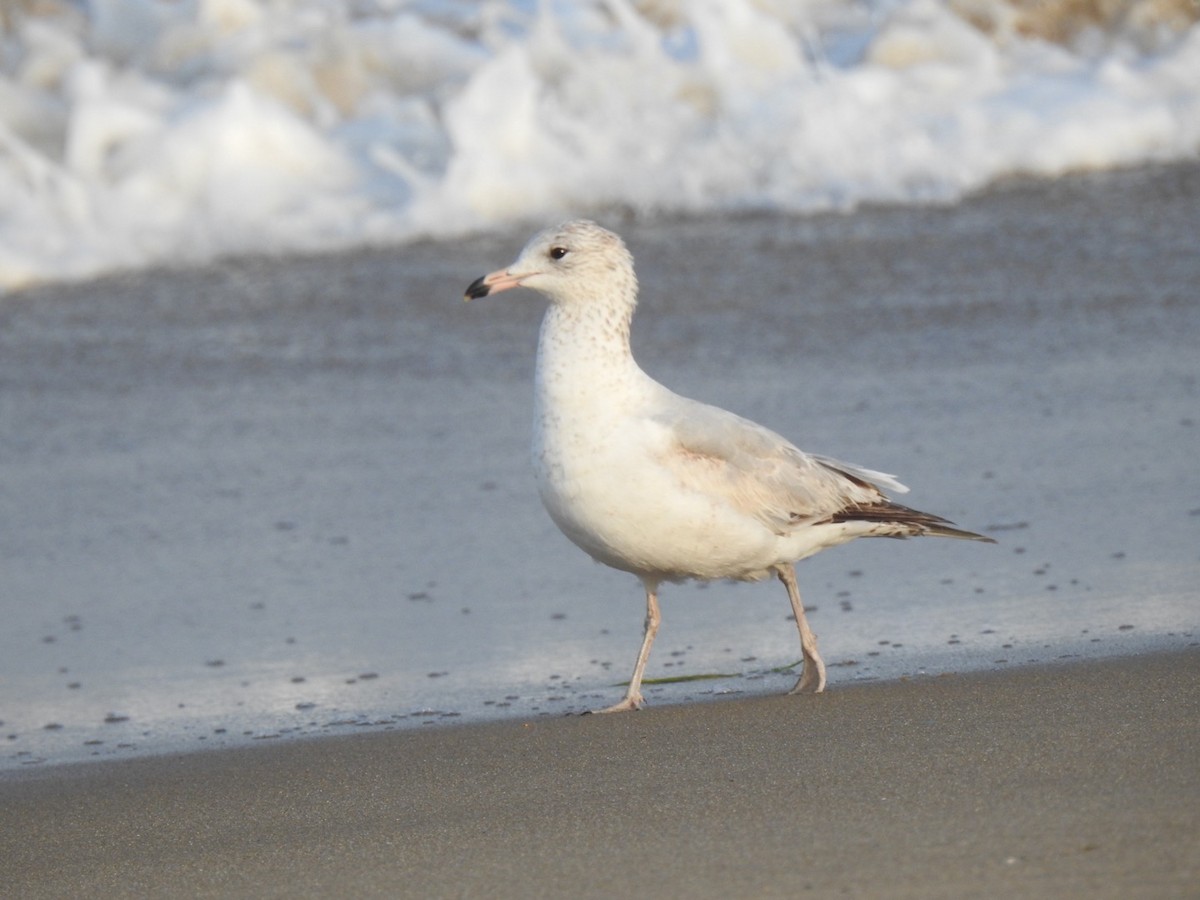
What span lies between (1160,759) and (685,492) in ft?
5.13

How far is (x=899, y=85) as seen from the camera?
38.0 feet

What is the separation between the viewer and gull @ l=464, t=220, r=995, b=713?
15.6ft

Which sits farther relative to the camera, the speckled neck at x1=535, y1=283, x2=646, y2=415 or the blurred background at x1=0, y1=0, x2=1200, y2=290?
the blurred background at x1=0, y1=0, x2=1200, y2=290

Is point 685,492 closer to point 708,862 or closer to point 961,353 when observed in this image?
point 708,862

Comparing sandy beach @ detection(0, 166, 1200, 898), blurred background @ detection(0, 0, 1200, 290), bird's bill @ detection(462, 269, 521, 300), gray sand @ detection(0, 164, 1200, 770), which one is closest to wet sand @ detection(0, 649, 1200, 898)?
sandy beach @ detection(0, 166, 1200, 898)

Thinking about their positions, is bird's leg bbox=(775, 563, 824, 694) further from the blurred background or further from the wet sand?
the blurred background

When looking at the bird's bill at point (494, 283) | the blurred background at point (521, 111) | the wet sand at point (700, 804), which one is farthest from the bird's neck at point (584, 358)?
the blurred background at point (521, 111)

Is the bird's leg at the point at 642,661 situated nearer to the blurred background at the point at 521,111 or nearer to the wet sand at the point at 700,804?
the wet sand at the point at 700,804

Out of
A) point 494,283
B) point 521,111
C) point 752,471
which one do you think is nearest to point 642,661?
point 752,471

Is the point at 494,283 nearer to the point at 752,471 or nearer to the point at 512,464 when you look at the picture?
the point at 752,471

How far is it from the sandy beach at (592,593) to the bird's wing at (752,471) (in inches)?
15.8

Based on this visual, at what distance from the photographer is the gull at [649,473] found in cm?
477

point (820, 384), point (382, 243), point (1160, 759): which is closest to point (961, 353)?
point (820, 384)

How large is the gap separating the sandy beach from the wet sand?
0.01 meters
